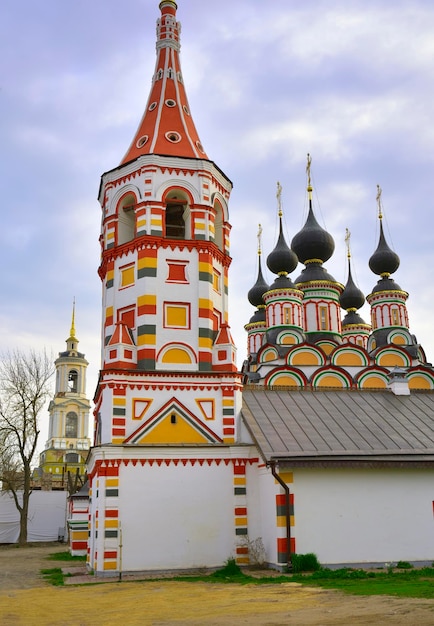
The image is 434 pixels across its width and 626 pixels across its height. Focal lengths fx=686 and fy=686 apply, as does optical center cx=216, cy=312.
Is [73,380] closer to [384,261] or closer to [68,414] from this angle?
[68,414]

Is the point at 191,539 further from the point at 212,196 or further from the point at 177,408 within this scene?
the point at 212,196

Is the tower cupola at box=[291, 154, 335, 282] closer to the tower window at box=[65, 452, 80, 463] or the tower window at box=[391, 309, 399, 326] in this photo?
the tower window at box=[391, 309, 399, 326]

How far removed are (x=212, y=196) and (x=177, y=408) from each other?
20.8 ft

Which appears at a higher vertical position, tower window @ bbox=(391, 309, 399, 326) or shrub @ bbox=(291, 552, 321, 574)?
tower window @ bbox=(391, 309, 399, 326)

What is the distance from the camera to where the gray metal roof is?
52.9 feet

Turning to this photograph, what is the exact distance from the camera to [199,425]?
17484 millimetres

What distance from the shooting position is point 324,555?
15141mm

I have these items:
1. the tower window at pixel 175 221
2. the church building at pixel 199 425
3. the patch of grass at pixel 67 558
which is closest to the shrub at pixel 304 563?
the church building at pixel 199 425

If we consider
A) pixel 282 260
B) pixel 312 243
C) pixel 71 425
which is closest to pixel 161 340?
pixel 282 260

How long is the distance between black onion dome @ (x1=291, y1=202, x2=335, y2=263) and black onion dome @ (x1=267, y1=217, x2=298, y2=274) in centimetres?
113

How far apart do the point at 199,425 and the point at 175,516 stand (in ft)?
7.58

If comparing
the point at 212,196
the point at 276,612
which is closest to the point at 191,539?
the point at 276,612

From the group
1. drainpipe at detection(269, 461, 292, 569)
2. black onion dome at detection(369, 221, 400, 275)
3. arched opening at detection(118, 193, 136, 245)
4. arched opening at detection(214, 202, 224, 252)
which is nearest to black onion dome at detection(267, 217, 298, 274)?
black onion dome at detection(369, 221, 400, 275)

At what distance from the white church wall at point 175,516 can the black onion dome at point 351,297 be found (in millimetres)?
26232
